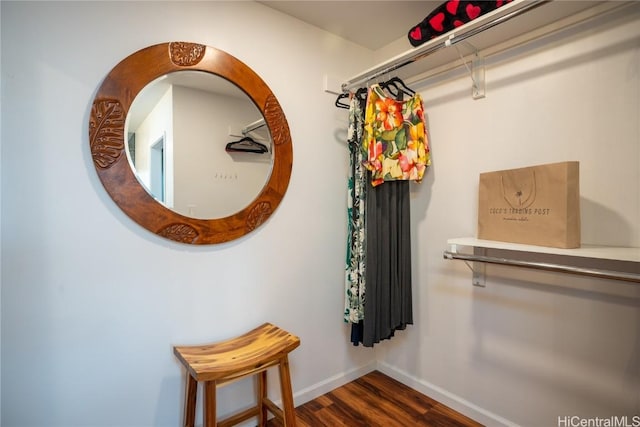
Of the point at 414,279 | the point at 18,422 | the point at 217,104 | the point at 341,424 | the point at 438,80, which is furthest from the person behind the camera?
the point at 414,279

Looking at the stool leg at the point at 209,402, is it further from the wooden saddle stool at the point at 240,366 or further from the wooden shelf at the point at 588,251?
the wooden shelf at the point at 588,251

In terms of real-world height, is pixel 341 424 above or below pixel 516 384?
below

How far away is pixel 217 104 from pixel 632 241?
1880mm

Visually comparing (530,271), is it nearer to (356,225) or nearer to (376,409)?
(356,225)

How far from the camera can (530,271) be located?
58.9 inches

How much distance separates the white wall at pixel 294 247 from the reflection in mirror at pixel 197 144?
0.17 m

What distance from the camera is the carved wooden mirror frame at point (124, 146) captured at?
123 centimetres

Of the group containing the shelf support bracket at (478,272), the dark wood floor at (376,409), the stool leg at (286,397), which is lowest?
the dark wood floor at (376,409)

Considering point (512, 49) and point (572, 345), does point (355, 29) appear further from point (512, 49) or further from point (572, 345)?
point (572, 345)

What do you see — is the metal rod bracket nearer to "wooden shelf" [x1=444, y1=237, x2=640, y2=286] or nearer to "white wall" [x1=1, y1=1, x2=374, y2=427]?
"wooden shelf" [x1=444, y1=237, x2=640, y2=286]

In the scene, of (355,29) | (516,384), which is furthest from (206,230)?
A: (516,384)

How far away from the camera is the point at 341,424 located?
1670mm

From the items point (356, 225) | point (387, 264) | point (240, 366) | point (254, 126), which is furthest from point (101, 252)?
point (387, 264)

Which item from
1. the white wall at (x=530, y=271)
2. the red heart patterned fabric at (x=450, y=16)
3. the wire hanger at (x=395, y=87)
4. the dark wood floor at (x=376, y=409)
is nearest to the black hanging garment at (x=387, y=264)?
the white wall at (x=530, y=271)
